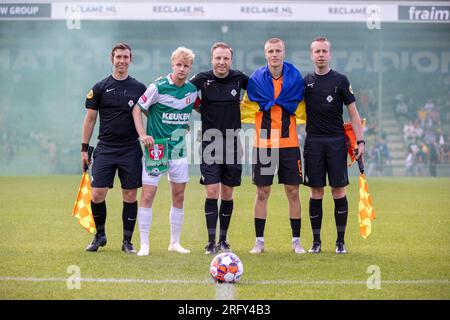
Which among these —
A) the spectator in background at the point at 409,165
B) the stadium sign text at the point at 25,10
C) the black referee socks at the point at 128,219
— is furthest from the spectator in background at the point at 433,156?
the black referee socks at the point at 128,219

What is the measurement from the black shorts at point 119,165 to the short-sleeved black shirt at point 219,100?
75cm

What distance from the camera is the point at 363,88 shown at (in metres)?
31.8

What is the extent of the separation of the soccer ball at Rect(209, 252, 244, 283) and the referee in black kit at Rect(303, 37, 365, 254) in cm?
195

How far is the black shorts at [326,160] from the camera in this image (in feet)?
24.5

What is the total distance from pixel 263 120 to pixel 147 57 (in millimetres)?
24491

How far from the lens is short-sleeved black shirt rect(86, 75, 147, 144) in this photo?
732cm

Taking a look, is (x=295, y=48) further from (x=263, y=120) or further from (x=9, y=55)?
(x=263, y=120)

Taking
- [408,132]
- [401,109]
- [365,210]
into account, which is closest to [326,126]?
[365,210]

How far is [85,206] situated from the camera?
7.64 m

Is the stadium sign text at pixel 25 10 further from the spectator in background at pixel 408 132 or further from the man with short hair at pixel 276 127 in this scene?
the man with short hair at pixel 276 127

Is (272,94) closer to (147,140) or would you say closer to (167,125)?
(167,125)

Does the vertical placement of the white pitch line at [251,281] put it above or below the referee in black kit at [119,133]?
below

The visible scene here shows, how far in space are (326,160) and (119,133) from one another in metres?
2.06
